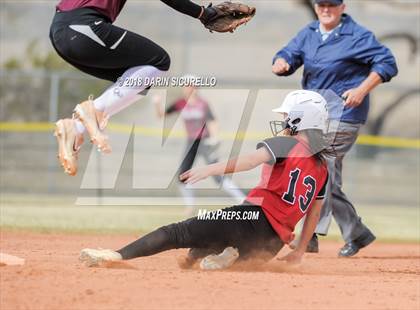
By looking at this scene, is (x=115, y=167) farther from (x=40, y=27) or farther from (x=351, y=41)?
(x=351, y=41)

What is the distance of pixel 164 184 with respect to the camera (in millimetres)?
18469

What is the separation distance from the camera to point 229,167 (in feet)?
20.9

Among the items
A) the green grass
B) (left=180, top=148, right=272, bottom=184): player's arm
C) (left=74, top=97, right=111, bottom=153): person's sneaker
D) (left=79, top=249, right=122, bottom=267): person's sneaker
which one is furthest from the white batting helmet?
the green grass

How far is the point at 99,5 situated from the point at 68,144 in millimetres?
1115

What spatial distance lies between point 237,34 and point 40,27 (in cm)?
442

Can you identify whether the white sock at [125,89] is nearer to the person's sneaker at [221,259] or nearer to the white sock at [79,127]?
the white sock at [79,127]

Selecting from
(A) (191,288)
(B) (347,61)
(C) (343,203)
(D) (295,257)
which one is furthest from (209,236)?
(B) (347,61)

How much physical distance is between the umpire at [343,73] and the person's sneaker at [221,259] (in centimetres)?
232

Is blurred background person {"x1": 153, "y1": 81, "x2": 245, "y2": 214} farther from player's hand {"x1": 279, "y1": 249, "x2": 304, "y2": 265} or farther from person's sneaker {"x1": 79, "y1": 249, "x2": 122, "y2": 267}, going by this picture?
person's sneaker {"x1": 79, "y1": 249, "x2": 122, "y2": 267}

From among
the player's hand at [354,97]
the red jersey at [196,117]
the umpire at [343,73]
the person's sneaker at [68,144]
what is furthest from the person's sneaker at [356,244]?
the red jersey at [196,117]

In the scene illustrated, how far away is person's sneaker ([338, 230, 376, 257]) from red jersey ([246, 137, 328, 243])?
232 cm

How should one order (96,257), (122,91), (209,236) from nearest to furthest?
(96,257), (209,236), (122,91)

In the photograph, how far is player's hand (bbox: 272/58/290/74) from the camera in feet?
30.4

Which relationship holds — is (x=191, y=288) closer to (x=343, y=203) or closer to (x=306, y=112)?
(x=306, y=112)
